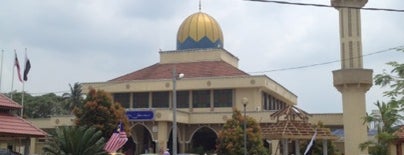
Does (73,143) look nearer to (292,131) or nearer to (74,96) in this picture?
(292,131)

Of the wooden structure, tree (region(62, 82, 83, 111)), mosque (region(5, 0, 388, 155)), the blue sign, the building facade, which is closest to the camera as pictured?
the wooden structure

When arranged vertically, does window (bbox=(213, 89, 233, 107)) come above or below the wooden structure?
above

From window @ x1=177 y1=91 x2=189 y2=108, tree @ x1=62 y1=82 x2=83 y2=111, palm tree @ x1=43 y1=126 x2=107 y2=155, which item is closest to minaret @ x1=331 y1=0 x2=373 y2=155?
window @ x1=177 y1=91 x2=189 y2=108

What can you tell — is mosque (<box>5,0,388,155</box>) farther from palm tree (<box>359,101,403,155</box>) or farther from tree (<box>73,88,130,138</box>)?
tree (<box>73,88,130,138</box>)

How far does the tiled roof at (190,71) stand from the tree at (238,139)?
37.3ft

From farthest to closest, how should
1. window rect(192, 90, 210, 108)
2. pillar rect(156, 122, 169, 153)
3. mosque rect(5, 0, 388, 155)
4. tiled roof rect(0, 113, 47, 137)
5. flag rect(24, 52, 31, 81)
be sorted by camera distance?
window rect(192, 90, 210, 108) < pillar rect(156, 122, 169, 153) < mosque rect(5, 0, 388, 155) < flag rect(24, 52, 31, 81) < tiled roof rect(0, 113, 47, 137)

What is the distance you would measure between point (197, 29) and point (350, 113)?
2163cm

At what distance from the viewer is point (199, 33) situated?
5522 cm

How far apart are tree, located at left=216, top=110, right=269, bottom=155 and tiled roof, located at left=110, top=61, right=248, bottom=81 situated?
37.3 feet

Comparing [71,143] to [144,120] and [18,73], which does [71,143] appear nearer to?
[18,73]

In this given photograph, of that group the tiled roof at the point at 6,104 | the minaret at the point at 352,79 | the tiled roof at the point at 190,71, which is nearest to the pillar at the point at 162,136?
the tiled roof at the point at 190,71

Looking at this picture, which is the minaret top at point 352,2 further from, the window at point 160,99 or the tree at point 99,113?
the window at point 160,99

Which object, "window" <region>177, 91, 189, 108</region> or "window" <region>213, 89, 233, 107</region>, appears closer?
"window" <region>213, 89, 233, 107</region>

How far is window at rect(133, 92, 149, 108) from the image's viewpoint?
51625 millimetres
